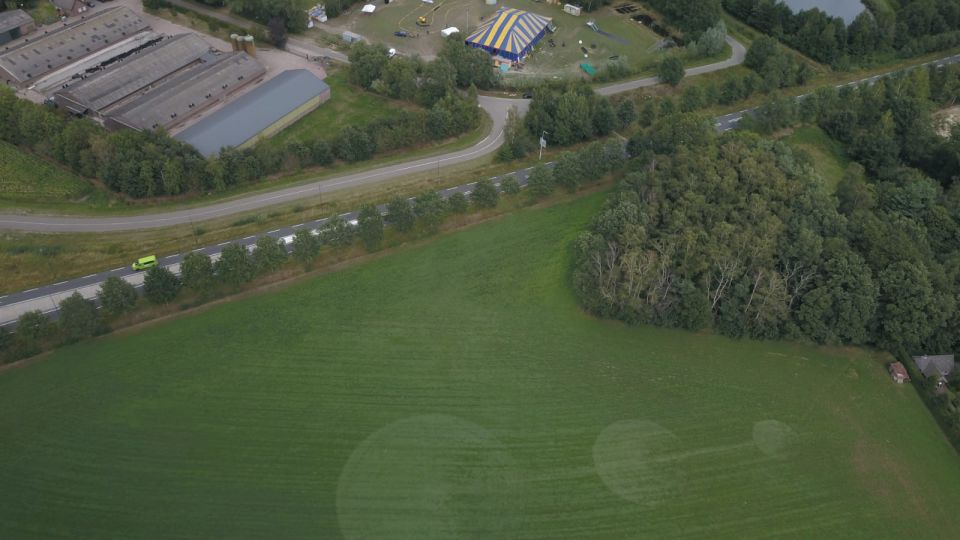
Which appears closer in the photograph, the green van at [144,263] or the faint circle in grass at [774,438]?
the faint circle in grass at [774,438]

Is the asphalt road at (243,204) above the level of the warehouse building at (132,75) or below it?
below

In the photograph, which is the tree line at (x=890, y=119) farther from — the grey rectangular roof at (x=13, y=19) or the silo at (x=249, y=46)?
the grey rectangular roof at (x=13, y=19)

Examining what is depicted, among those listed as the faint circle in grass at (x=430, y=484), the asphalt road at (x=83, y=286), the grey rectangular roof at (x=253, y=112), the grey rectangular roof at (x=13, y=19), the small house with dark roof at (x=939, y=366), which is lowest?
the faint circle in grass at (x=430, y=484)

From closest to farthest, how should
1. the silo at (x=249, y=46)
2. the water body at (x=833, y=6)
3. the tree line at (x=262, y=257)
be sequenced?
the tree line at (x=262, y=257) → the silo at (x=249, y=46) → the water body at (x=833, y=6)

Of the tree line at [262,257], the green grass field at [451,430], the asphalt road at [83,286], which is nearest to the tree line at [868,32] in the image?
the tree line at [262,257]

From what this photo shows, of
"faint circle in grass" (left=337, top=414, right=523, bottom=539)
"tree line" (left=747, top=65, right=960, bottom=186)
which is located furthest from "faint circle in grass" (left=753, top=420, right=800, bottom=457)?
"tree line" (left=747, top=65, right=960, bottom=186)

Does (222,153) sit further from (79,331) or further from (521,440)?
(521,440)

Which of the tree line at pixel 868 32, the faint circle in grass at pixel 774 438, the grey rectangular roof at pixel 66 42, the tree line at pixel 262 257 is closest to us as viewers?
the faint circle in grass at pixel 774 438
